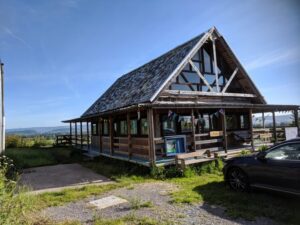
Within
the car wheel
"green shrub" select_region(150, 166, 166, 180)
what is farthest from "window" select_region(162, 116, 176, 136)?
the car wheel

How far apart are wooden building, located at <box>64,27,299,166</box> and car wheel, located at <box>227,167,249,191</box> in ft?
11.5

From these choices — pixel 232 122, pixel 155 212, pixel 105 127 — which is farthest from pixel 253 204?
pixel 105 127

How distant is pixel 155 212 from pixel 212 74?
11.0 metres

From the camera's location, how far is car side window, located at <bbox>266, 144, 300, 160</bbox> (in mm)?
5809

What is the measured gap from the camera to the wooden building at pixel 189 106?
38.0 feet

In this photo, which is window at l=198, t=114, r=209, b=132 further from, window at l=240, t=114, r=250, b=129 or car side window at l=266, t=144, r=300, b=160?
car side window at l=266, t=144, r=300, b=160

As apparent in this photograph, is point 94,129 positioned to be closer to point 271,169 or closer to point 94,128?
point 94,128

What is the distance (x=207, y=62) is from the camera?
14.8 m

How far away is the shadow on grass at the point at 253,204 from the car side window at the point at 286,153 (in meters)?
0.95

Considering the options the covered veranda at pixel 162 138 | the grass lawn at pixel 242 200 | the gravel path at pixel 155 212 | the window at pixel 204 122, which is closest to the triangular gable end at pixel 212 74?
the covered veranda at pixel 162 138

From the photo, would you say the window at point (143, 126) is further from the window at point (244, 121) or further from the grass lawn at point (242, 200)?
the window at point (244, 121)

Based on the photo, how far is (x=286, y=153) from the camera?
6.12 m

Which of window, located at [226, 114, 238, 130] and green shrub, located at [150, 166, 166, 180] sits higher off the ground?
window, located at [226, 114, 238, 130]

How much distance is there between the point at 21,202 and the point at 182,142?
793 cm
